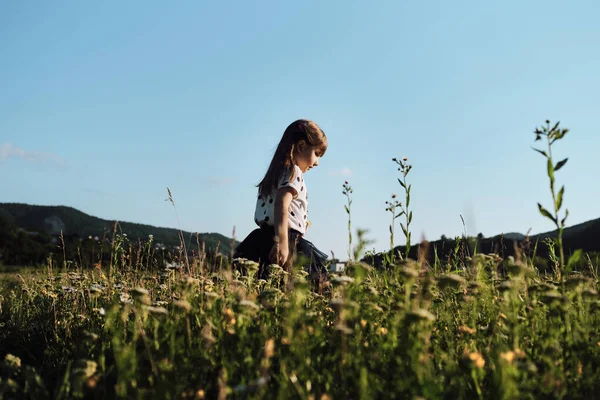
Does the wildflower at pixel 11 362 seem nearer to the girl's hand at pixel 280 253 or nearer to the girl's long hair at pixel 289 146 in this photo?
the girl's hand at pixel 280 253

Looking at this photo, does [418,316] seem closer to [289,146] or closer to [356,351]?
[356,351]

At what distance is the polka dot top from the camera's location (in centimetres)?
515

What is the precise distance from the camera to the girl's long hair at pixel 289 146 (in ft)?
17.3

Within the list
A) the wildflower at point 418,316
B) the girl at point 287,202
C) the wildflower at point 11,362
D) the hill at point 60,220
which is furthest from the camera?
the hill at point 60,220

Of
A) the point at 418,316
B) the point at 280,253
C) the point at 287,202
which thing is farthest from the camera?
the point at 287,202

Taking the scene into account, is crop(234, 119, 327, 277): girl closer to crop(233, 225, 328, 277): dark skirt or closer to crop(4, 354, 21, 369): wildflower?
crop(233, 225, 328, 277): dark skirt

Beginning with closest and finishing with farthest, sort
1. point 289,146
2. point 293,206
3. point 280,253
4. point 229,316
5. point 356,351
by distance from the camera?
point 356,351 → point 229,316 → point 280,253 → point 293,206 → point 289,146

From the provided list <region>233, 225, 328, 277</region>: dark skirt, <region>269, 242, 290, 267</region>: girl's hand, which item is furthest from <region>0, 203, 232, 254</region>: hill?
<region>269, 242, 290, 267</region>: girl's hand

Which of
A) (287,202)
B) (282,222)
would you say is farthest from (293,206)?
(282,222)

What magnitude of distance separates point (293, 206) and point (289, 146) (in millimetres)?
677

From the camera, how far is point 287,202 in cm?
501

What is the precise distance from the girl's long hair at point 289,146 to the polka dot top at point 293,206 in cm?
8

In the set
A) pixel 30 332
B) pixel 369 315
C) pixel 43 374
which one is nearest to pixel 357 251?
pixel 369 315

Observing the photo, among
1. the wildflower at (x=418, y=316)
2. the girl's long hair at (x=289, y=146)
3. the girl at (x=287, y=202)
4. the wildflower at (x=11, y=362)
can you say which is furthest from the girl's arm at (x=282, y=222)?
the wildflower at (x=418, y=316)
